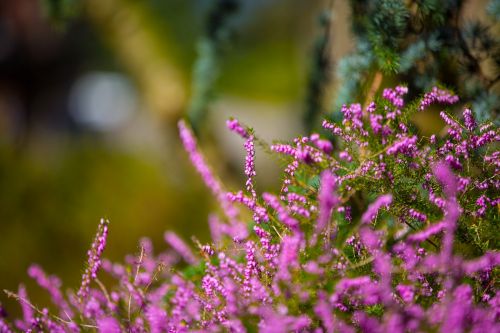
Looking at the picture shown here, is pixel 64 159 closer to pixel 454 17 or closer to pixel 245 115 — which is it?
pixel 245 115

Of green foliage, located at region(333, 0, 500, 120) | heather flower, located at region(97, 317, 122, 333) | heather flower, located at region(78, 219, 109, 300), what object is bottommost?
heather flower, located at region(97, 317, 122, 333)

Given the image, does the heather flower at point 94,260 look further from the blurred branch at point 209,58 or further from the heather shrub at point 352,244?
the blurred branch at point 209,58

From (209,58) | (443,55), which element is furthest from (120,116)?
(443,55)

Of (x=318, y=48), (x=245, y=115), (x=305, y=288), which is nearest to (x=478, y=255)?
(x=305, y=288)

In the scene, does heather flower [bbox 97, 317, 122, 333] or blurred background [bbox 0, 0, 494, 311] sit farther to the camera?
blurred background [bbox 0, 0, 494, 311]

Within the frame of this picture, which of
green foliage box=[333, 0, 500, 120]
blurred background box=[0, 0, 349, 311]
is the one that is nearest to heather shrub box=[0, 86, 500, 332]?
green foliage box=[333, 0, 500, 120]

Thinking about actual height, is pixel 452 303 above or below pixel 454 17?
below

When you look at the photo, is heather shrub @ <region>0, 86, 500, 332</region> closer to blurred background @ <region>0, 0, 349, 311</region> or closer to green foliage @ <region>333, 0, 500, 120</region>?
green foliage @ <region>333, 0, 500, 120</region>
